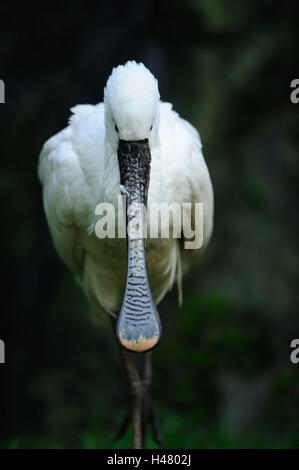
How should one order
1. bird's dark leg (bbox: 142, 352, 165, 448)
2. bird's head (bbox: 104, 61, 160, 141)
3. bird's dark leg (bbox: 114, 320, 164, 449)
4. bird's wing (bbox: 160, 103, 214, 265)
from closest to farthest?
bird's head (bbox: 104, 61, 160, 141)
bird's wing (bbox: 160, 103, 214, 265)
bird's dark leg (bbox: 114, 320, 164, 449)
bird's dark leg (bbox: 142, 352, 165, 448)

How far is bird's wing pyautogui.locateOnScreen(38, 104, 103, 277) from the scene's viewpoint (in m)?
4.07

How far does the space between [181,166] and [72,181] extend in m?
0.62

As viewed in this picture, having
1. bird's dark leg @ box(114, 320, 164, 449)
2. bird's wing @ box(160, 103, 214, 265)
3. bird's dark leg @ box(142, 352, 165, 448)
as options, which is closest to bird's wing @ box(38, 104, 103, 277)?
bird's wing @ box(160, 103, 214, 265)

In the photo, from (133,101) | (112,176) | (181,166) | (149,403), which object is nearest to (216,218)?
(149,403)

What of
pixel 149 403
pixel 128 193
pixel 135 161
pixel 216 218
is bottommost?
pixel 149 403

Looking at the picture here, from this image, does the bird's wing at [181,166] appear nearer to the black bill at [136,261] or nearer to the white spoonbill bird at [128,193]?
the white spoonbill bird at [128,193]

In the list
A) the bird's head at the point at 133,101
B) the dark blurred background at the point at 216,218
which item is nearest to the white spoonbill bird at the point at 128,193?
the bird's head at the point at 133,101

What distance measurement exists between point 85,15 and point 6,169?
172 cm

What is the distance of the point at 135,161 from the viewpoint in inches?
137

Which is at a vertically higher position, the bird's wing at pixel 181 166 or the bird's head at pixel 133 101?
the bird's head at pixel 133 101

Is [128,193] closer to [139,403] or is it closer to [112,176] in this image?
[112,176]

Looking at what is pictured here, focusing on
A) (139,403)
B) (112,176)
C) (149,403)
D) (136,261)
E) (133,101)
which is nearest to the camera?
(133,101)

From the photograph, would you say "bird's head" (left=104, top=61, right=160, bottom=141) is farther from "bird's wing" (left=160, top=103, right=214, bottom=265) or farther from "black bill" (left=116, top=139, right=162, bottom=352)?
"bird's wing" (left=160, top=103, right=214, bottom=265)

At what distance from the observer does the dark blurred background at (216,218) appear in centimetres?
699
